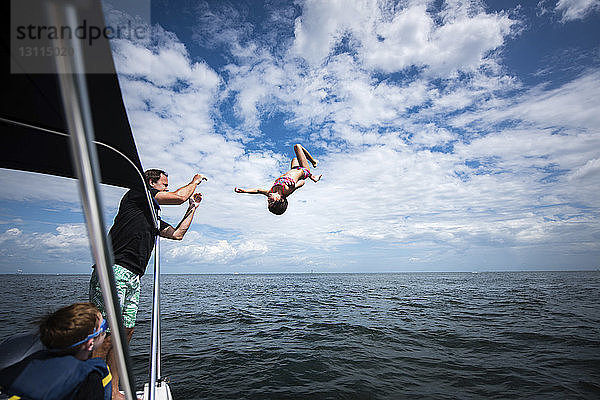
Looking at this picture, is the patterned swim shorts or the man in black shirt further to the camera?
the man in black shirt

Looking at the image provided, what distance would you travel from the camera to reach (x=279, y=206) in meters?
6.01

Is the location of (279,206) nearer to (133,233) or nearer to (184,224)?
(184,224)

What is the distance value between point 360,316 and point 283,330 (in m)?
4.53

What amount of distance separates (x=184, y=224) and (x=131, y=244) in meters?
0.74

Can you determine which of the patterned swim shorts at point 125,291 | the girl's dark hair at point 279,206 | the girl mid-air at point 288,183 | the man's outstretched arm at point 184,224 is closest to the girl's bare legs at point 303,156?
the girl mid-air at point 288,183

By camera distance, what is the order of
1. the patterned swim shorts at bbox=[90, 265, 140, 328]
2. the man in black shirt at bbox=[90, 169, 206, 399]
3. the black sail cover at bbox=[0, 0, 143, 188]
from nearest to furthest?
the black sail cover at bbox=[0, 0, 143, 188] → the patterned swim shorts at bbox=[90, 265, 140, 328] → the man in black shirt at bbox=[90, 169, 206, 399]

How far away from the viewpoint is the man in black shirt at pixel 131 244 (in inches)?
141

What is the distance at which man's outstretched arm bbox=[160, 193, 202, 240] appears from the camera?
420cm

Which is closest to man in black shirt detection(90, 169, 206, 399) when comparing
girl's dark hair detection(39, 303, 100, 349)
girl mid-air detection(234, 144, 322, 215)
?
girl's dark hair detection(39, 303, 100, 349)

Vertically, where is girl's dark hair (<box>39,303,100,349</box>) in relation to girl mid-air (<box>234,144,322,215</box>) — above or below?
below

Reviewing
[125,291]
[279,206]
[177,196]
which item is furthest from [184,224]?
[279,206]

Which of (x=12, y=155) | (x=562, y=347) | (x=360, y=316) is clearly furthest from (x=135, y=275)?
(x=360, y=316)

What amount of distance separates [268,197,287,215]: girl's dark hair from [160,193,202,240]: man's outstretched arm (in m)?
1.84

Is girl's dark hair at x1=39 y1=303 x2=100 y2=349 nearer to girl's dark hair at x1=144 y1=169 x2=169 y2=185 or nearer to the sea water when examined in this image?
girl's dark hair at x1=144 y1=169 x2=169 y2=185
